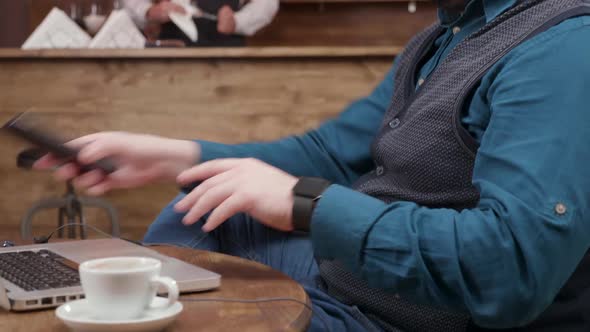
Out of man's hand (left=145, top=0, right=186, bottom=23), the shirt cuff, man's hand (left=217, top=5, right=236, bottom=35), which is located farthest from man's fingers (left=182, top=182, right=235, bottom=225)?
man's hand (left=217, top=5, right=236, bottom=35)

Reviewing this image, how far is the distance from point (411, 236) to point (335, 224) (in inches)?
3.3

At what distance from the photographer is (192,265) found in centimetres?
102

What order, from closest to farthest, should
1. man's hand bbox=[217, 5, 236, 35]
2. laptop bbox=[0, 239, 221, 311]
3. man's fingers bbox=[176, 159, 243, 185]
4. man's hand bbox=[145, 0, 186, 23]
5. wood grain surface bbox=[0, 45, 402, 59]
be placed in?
laptop bbox=[0, 239, 221, 311]
man's fingers bbox=[176, 159, 243, 185]
wood grain surface bbox=[0, 45, 402, 59]
man's hand bbox=[145, 0, 186, 23]
man's hand bbox=[217, 5, 236, 35]

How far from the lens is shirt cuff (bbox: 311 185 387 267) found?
911mm

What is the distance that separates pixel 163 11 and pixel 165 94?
4.67ft

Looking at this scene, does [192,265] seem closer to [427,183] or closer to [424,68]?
[427,183]

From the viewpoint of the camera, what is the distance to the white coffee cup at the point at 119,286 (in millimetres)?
752

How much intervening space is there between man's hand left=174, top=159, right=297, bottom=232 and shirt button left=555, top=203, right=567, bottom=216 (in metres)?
0.29

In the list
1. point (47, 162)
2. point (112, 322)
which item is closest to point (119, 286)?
point (112, 322)

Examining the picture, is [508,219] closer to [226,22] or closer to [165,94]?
[165,94]

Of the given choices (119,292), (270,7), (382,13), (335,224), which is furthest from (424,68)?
(382,13)

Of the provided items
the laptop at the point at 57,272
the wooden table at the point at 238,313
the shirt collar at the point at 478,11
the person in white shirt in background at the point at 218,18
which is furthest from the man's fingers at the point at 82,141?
the person in white shirt in background at the point at 218,18

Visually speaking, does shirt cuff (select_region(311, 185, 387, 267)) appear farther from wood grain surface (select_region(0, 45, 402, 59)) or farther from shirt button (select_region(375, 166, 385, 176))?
wood grain surface (select_region(0, 45, 402, 59))

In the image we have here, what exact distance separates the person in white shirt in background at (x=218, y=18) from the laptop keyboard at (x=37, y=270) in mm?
3190
